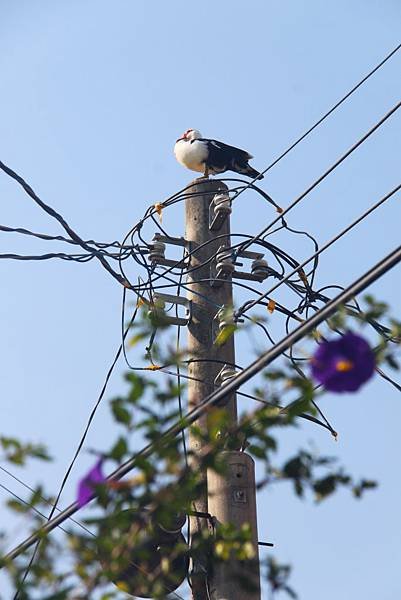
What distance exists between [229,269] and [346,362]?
12.4ft

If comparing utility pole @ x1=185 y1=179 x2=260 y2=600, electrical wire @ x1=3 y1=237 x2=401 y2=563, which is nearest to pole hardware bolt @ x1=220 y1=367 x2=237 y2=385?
utility pole @ x1=185 y1=179 x2=260 y2=600

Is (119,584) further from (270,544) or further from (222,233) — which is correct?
(222,233)

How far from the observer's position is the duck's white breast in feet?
24.8

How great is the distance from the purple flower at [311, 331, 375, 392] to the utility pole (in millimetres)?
1633

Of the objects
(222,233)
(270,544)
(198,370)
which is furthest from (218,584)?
(222,233)

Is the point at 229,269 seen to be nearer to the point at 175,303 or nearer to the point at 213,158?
the point at 175,303

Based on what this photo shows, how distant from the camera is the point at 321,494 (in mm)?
2607

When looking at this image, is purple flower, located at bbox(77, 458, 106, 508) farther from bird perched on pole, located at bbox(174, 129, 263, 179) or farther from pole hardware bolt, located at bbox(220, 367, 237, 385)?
bird perched on pole, located at bbox(174, 129, 263, 179)

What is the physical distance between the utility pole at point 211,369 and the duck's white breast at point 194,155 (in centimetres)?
72

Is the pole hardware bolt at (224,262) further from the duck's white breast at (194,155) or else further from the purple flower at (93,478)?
the purple flower at (93,478)

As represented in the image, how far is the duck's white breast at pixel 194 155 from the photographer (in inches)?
298

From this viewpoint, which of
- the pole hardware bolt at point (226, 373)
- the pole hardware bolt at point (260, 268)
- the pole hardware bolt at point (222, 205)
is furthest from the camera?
the pole hardware bolt at point (260, 268)

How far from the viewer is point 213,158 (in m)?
7.60

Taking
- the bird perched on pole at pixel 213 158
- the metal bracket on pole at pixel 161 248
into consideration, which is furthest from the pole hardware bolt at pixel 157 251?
the bird perched on pole at pixel 213 158
